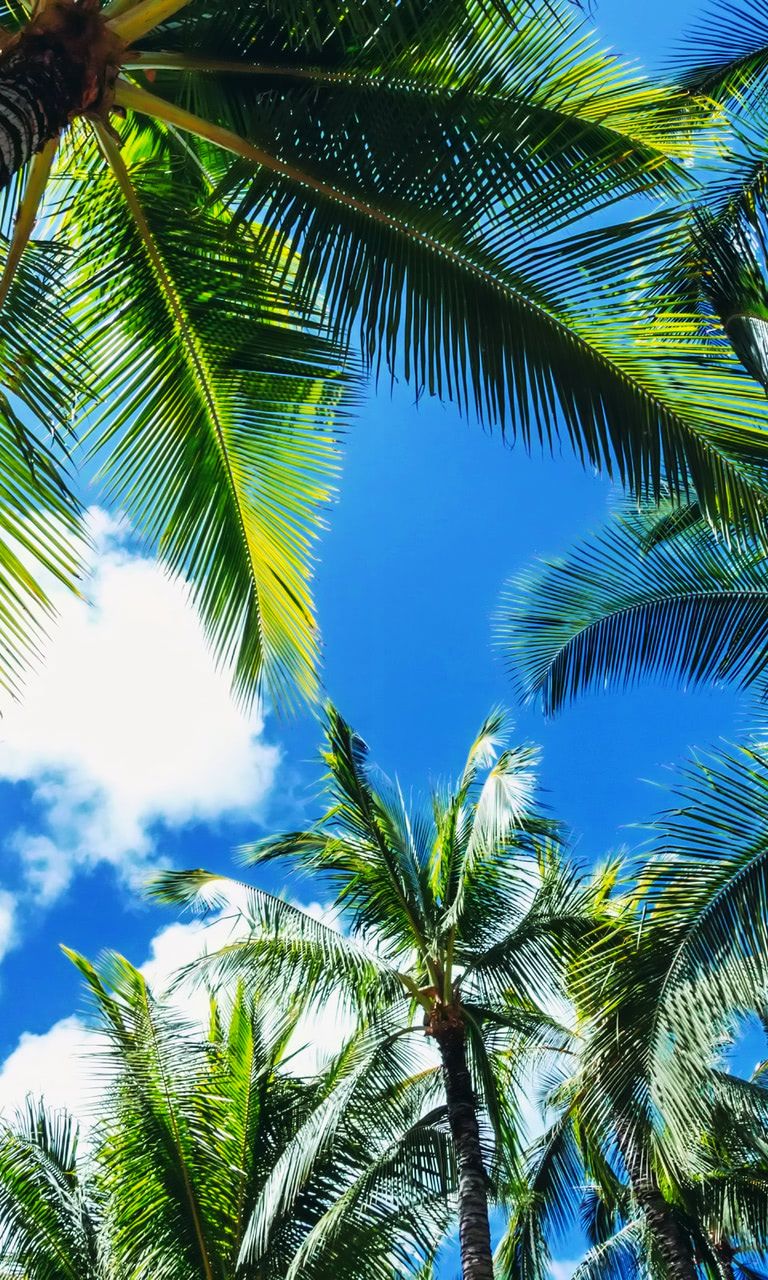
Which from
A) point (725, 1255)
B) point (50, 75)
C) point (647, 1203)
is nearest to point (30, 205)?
point (50, 75)

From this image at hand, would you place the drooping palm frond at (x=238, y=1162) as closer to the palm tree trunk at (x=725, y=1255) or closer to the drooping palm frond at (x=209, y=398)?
the drooping palm frond at (x=209, y=398)

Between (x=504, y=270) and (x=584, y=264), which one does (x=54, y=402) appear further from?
(x=584, y=264)

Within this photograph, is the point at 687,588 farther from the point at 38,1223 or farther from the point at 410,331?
the point at 38,1223

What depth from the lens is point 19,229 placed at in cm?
335

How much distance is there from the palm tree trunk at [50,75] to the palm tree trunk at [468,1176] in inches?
304

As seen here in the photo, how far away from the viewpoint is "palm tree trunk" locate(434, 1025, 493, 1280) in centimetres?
779

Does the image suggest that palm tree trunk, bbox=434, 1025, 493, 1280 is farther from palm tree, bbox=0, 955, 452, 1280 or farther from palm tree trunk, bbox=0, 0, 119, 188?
palm tree trunk, bbox=0, 0, 119, 188

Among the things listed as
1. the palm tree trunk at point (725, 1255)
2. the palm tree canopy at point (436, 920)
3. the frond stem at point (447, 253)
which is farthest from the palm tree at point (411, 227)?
the palm tree trunk at point (725, 1255)

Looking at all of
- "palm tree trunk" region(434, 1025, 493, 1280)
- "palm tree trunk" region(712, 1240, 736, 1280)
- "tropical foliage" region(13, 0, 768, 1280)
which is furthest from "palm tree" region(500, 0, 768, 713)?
"palm tree trunk" region(712, 1240, 736, 1280)

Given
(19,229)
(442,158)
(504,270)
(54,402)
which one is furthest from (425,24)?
(54,402)

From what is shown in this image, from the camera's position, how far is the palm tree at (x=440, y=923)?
30.0ft

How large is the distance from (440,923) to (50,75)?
834 centimetres

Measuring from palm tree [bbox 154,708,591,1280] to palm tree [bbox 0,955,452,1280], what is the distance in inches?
21.2

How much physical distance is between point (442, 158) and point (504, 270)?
1.48ft
